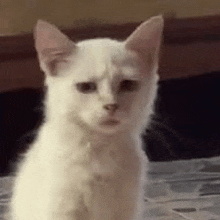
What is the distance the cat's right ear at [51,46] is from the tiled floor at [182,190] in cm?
66

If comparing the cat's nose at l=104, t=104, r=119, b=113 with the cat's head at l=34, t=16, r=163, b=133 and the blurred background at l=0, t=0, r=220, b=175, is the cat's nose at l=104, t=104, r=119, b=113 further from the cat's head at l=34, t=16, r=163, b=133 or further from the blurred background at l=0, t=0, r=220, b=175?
→ the blurred background at l=0, t=0, r=220, b=175

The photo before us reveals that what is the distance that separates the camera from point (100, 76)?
2.89ft

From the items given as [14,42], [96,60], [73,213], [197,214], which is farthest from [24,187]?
[14,42]

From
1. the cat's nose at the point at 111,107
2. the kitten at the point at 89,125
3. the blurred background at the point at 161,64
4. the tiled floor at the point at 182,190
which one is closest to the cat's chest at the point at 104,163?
the kitten at the point at 89,125

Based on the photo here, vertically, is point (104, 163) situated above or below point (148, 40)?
below

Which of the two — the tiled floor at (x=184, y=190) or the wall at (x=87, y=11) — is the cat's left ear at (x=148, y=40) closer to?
the tiled floor at (x=184, y=190)

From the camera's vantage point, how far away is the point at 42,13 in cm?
183

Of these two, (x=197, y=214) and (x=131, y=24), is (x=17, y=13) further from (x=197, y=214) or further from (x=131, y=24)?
(x=197, y=214)

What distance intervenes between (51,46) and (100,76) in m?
0.13

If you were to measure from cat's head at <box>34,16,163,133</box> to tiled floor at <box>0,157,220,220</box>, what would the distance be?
1.86ft

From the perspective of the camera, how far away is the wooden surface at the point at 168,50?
5.96 feet

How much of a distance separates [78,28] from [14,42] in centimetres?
27

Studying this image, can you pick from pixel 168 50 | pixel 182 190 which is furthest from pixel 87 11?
pixel 182 190

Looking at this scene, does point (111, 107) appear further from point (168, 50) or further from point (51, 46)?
point (168, 50)
